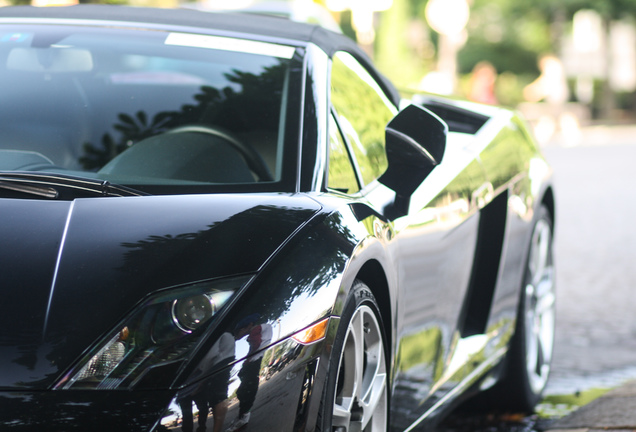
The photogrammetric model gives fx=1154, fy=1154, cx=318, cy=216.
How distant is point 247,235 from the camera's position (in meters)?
2.50

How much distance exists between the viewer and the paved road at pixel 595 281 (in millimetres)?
5445

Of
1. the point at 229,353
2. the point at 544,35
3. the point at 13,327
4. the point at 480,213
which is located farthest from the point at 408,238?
the point at 544,35

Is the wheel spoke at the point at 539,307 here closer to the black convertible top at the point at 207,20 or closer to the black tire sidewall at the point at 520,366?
the black tire sidewall at the point at 520,366

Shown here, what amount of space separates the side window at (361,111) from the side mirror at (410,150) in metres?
0.09

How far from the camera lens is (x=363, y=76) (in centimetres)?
390

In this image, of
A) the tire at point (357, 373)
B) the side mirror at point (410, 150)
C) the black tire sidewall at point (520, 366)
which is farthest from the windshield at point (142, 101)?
the black tire sidewall at point (520, 366)

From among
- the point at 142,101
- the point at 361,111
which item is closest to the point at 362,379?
the point at 361,111

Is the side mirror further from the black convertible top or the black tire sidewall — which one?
the black tire sidewall

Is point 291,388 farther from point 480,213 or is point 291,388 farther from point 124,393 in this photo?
point 480,213

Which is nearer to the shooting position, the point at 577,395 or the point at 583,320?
the point at 577,395

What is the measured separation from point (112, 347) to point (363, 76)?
1900mm

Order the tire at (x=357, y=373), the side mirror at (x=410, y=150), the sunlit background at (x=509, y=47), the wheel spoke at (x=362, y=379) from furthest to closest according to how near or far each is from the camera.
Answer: the sunlit background at (x=509, y=47) < the side mirror at (x=410, y=150) < the wheel spoke at (x=362, y=379) < the tire at (x=357, y=373)

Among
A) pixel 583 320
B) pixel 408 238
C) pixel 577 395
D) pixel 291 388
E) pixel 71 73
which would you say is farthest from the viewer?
pixel 583 320

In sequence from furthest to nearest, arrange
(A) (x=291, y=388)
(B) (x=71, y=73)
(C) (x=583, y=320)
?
(C) (x=583, y=320)
(B) (x=71, y=73)
(A) (x=291, y=388)
